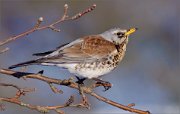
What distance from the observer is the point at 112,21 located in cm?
871

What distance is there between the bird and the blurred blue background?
3.69 m

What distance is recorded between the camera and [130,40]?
27.3 feet

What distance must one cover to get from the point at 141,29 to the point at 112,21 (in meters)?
0.45

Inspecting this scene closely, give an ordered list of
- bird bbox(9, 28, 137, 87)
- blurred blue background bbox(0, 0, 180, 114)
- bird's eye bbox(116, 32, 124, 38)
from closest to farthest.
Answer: bird bbox(9, 28, 137, 87) → bird's eye bbox(116, 32, 124, 38) → blurred blue background bbox(0, 0, 180, 114)

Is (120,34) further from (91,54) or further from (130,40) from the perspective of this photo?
(130,40)

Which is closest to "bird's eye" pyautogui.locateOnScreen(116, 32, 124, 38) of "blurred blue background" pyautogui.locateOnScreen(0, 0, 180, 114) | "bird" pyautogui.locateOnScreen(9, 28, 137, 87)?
"bird" pyautogui.locateOnScreen(9, 28, 137, 87)

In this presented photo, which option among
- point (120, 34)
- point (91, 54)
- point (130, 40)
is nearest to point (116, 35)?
point (120, 34)

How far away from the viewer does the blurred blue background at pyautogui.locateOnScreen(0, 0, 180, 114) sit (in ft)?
23.7

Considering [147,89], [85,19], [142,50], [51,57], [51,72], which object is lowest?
[51,57]

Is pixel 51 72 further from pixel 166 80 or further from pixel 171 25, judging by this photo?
pixel 171 25

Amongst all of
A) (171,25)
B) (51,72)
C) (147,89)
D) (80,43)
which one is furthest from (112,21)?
(80,43)

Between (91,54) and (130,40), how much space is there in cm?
564

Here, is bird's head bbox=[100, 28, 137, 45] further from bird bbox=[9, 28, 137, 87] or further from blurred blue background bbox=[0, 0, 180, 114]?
blurred blue background bbox=[0, 0, 180, 114]

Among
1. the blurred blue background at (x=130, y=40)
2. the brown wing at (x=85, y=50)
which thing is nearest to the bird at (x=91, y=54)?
the brown wing at (x=85, y=50)
